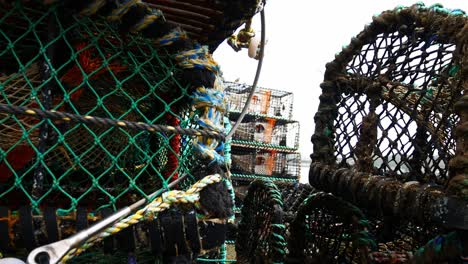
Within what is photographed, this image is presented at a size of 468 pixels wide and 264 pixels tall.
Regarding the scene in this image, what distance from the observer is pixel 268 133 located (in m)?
9.06

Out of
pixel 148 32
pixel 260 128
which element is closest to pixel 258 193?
pixel 148 32

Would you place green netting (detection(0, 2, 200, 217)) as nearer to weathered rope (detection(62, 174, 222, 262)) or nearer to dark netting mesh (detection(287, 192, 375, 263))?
weathered rope (detection(62, 174, 222, 262))

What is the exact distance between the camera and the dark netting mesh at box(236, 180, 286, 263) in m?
1.66

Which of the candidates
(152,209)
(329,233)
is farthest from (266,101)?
(152,209)

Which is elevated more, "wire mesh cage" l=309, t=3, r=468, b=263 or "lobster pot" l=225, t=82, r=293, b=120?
"lobster pot" l=225, t=82, r=293, b=120

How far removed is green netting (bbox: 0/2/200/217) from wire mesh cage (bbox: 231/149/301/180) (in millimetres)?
6138

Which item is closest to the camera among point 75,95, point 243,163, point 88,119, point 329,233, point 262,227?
point 88,119

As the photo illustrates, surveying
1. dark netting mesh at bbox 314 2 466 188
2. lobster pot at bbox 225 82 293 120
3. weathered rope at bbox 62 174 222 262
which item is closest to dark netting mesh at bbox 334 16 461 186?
dark netting mesh at bbox 314 2 466 188

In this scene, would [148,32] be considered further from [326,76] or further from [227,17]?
[326,76]

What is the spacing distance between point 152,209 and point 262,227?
94cm

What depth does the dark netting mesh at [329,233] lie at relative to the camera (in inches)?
52.6

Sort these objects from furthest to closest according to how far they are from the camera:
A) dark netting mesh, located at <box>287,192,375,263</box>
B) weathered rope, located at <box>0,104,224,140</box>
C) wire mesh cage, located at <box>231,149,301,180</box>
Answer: wire mesh cage, located at <box>231,149,301,180</box> → dark netting mesh, located at <box>287,192,375,263</box> → weathered rope, located at <box>0,104,224,140</box>

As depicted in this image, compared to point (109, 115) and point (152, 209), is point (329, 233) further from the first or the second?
point (109, 115)

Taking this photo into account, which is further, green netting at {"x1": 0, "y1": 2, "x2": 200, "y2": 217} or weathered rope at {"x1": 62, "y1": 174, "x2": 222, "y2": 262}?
green netting at {"x1": 0, "y1": 2, "x2": 200, "y2": 217}
